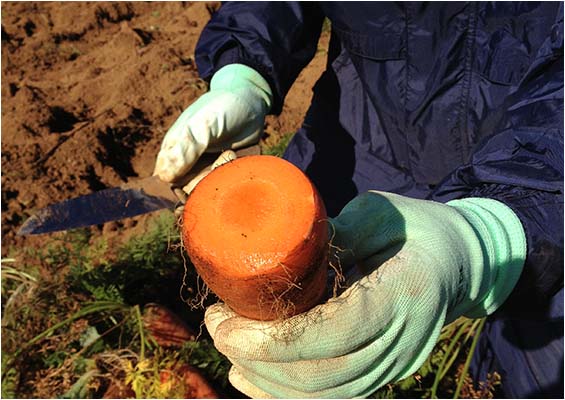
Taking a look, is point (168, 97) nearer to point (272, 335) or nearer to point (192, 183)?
point (192, 183)

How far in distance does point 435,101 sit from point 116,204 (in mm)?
902

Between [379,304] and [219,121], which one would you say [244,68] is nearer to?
[219,121]

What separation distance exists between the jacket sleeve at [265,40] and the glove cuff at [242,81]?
20mm

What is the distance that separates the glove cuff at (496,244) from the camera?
3.55ft

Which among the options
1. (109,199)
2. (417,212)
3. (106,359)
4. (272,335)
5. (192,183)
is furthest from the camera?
(106,359)

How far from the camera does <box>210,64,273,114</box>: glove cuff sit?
1.60 m

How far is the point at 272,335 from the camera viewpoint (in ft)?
2.94

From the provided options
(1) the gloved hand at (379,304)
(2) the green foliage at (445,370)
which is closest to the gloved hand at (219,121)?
(1) the gloved hand at (379,304)

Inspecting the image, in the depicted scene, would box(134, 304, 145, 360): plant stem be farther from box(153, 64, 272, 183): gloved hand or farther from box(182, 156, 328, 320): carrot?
box(182, 156, 328, 320): carrot

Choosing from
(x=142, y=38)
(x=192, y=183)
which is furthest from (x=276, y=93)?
(x=142, y=38)

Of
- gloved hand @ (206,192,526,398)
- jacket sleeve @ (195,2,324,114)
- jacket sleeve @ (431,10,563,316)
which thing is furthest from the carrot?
jacket sleeve @ (195,2,324,114)

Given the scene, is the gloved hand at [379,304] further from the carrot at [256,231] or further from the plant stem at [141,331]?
the plant stem at [141,331]

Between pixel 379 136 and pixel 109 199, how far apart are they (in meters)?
0.80

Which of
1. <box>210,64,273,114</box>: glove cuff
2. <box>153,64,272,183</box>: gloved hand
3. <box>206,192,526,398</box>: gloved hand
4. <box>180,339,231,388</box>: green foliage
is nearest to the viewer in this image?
<box>206,192,526,398</box>: gloved hand
